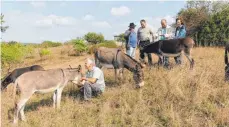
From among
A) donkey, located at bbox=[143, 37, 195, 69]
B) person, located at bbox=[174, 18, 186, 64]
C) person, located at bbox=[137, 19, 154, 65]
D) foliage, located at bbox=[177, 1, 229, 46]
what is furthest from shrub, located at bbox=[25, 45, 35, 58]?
person, located at bbox=[174, 18, 186, 64]

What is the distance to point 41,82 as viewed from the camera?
313 inches

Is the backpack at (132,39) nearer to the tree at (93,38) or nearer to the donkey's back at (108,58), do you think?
the donkey's back at (108,58)

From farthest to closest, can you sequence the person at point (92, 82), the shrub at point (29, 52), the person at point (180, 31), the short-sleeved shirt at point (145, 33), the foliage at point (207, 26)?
1. the shrub at point (29, 52)
2. the foliage at point (207, 26)
3. the short-sleeved shirt at point (145, 33)
4. the person at point (180, 31)
5. the person at point (92, 82)

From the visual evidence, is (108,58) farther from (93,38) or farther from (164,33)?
(93,38)

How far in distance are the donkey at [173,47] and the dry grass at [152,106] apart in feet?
6.04

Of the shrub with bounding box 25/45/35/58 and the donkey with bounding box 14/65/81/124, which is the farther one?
the shrub with bounding box 25/45/35/58

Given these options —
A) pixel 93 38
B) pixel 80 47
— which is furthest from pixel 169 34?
pixel 93 38

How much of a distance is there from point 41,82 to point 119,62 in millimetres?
3803

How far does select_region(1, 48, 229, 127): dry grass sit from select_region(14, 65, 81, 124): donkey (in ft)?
1.38

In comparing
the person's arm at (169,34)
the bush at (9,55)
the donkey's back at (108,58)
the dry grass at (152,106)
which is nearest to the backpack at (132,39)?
the donkey's back at (108,58)

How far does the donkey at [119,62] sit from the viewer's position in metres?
9.78

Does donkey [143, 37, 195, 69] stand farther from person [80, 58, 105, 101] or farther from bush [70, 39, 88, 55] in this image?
bush [70, 39, 88, 55]

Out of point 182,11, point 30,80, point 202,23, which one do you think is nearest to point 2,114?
point 30,80

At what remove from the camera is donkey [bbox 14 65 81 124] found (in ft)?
25.0
